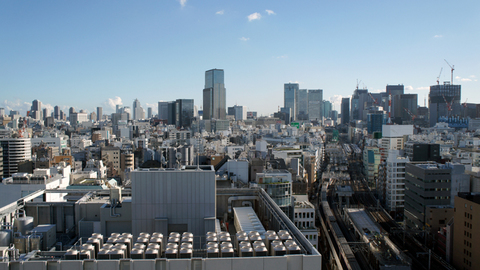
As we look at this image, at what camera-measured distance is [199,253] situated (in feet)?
9.32

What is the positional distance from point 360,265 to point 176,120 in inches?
2983

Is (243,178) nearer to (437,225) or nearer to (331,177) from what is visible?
(437,225)

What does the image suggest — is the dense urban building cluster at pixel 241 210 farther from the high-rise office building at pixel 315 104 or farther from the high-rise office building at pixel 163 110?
the high-rise office building at pixel 315 104

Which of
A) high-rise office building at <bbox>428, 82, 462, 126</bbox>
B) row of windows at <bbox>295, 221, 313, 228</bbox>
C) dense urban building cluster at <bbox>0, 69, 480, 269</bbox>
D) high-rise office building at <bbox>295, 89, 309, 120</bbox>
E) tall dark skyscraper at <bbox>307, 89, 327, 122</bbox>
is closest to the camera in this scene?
dense urban building cluster at <bbox>0, 69, 480, 269</bbox>

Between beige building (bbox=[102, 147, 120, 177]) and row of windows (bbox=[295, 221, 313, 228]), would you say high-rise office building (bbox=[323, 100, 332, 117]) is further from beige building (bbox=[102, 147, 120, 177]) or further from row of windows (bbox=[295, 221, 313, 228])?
row of windows (bbox=[295, 221, 313, 228])

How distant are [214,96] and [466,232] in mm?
85219

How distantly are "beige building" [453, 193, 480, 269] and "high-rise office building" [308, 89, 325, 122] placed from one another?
108 meters

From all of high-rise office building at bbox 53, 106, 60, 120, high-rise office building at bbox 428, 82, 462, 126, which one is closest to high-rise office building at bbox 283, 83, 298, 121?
high-rise office building at bbox 428, 82, 462, 126

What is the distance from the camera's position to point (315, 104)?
394ft

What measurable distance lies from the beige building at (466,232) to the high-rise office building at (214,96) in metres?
81.9

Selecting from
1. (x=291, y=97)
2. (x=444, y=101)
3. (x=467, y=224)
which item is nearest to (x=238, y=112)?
(x=291, y=97)

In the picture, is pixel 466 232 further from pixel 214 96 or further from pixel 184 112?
pixel 214 96

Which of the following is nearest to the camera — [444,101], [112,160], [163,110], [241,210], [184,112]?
[241,210]

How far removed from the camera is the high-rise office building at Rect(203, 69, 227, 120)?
9319 centimetres
